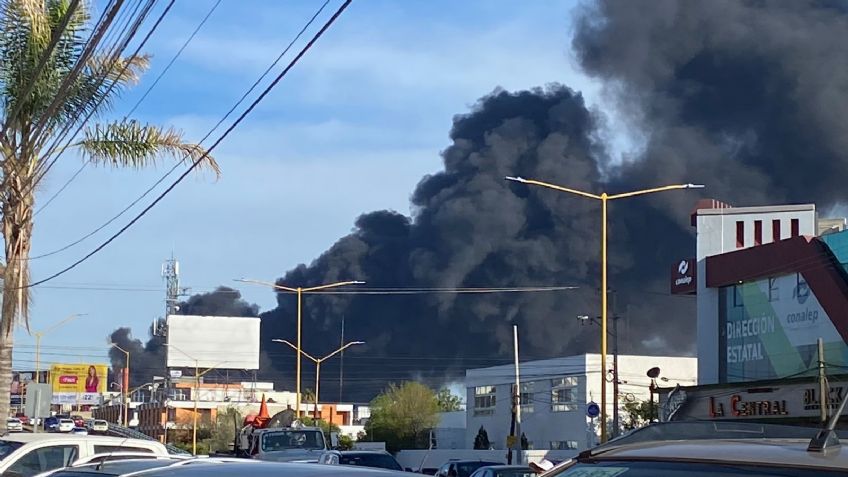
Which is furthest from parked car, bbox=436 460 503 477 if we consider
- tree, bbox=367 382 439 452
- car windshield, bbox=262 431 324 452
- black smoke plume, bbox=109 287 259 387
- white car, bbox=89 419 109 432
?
black smoke plume, bbox=109 287 259 387

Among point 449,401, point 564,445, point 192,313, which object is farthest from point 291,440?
point 192,313

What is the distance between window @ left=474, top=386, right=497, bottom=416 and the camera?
86750mm

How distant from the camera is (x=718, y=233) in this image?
64.6 metres

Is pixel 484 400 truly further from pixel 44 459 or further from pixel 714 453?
pixel 714 453

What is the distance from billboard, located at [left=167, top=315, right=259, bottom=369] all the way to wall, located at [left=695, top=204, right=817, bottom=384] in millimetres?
52635

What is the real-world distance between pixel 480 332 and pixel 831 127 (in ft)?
169

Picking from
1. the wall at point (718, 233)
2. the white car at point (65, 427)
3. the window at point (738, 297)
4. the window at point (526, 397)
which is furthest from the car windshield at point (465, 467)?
the window at point (526, 397)

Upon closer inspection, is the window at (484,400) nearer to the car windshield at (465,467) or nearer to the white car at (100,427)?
the car windshield at (465,467)

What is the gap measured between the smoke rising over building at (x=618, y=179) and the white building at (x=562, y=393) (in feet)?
138

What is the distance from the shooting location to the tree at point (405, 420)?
304 feet

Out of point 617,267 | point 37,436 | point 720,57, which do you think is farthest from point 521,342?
point 37,436

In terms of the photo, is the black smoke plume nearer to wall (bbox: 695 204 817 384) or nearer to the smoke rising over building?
the smoke rising over building

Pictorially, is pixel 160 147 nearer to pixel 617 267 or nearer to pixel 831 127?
pixel 831 127

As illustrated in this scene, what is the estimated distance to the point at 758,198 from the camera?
435 ft
